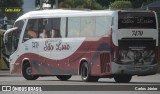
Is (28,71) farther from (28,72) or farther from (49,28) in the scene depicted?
(49,28)

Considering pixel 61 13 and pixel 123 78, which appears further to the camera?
pixel 61 13

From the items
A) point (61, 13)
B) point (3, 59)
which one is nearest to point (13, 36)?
point (61, 13)

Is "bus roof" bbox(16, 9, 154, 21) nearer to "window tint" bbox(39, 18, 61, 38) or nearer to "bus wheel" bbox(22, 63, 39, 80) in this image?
"window tint" bbox(39, 18, 61, 38)

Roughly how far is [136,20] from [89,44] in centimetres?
220

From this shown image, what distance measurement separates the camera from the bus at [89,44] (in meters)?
30.7

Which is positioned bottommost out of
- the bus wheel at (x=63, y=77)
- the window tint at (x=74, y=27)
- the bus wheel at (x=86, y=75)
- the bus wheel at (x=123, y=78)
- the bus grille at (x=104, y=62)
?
the bus wheel at (x=63, y=77)

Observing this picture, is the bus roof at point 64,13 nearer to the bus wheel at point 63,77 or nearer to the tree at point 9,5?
the bus wheel at point 63,77

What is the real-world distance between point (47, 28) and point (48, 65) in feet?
5.35

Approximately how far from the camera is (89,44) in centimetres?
3164

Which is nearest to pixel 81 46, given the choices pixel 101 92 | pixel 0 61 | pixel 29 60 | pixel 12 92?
pixel 29 60

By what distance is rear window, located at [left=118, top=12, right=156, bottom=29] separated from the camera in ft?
101

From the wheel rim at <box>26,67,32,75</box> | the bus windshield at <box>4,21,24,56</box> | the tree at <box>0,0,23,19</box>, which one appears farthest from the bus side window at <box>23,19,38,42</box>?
the tree at <box>0,0,23,19</box>

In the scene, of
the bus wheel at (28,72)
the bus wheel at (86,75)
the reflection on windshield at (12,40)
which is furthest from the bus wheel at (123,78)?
the reflection on windshield at (12,40)

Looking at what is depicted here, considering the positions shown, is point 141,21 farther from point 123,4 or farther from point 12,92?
point 123,4
